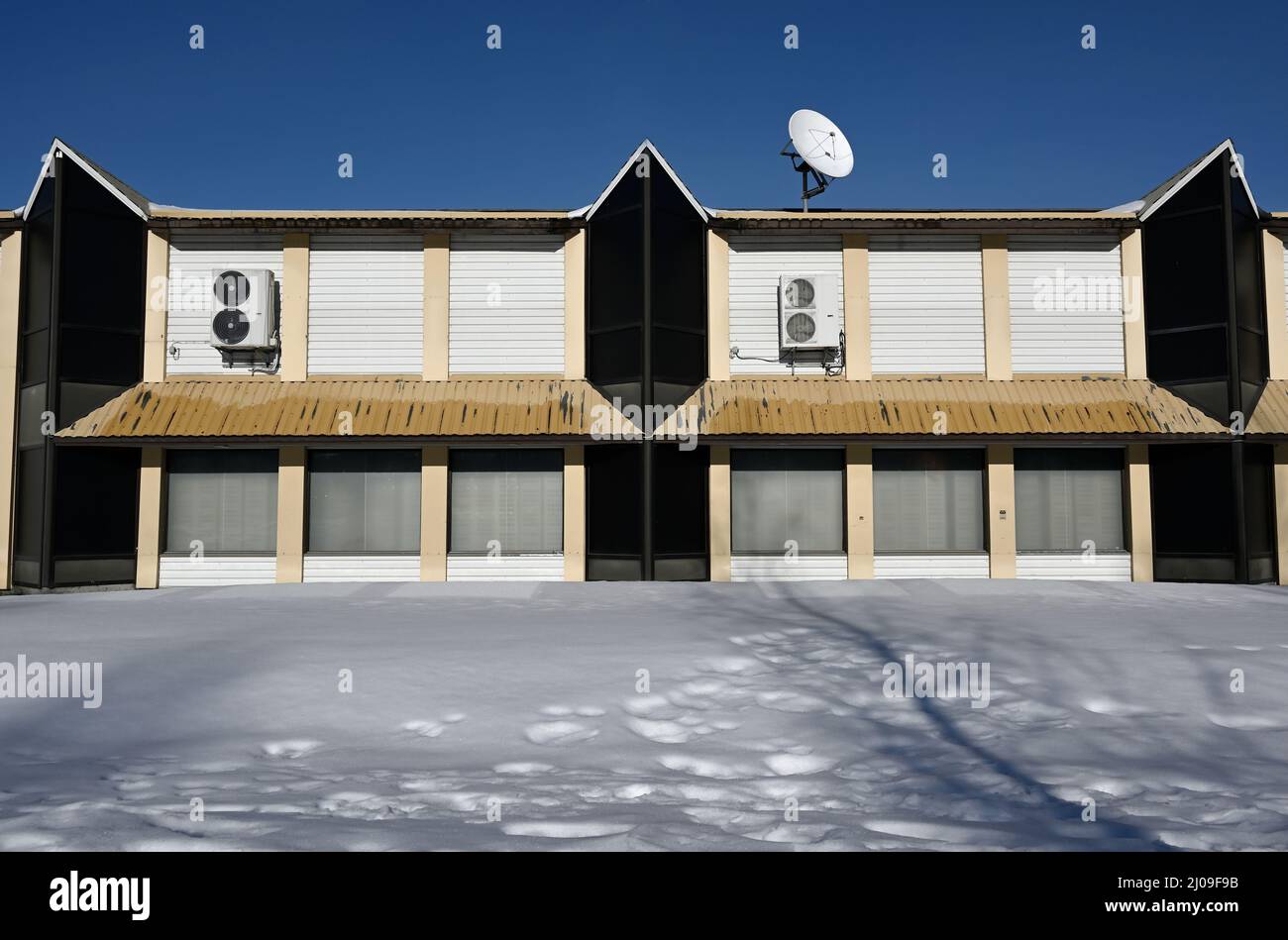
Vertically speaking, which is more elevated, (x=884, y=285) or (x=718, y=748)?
(x=884, y=285)

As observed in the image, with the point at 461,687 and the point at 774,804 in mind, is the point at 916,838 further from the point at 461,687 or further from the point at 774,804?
the point at 461,687

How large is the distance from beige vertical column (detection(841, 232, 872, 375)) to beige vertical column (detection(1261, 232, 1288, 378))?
29.9ft

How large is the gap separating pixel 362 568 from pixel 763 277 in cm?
1138

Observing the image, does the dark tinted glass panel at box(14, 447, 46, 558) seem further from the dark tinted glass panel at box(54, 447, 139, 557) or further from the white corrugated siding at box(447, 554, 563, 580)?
the white corrugated siding at box(447, 554, 563, 580)

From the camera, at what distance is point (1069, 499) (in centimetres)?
1669

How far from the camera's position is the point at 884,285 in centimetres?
1698

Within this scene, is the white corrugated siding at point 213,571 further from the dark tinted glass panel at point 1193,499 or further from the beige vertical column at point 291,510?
the dark tinted glass panel at point 1193,499

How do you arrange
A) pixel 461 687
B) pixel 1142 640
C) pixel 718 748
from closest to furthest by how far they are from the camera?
pixel 718 748 < pixel 461 687 < pixel 1142 640

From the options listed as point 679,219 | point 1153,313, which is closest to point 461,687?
point 679,219

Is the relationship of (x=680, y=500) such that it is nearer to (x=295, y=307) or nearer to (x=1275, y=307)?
(x=295, y=307)

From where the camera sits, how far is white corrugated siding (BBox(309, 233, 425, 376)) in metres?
16.7

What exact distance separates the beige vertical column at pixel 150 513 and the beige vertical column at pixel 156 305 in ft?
6.30
